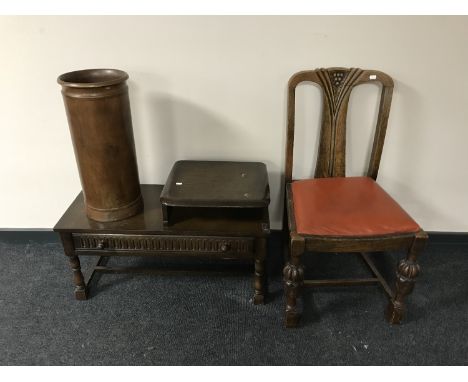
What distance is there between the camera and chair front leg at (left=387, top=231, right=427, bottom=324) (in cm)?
153

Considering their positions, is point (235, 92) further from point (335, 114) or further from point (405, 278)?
point (405, 278)

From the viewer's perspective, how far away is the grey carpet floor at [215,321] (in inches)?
64.3

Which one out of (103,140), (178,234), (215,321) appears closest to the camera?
(103,140)

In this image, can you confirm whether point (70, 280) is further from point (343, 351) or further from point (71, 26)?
point (343, 351)

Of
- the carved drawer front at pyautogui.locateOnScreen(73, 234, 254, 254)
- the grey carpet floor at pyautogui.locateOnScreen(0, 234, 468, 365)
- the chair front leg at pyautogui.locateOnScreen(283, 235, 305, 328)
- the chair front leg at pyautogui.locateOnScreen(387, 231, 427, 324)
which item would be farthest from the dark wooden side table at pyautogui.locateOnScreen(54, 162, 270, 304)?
the chair front leg at pyautogui.locateOnScreen(387, 231, 427, 324)

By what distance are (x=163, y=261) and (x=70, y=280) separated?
0.51 m

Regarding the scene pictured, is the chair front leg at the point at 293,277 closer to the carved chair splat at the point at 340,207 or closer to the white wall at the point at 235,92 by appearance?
the carved chair splat at the point at 340,207

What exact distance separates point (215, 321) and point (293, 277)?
473mm

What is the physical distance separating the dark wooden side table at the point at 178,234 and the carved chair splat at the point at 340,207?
0.58 ft

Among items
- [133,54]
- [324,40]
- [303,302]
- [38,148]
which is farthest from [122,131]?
[303,302]

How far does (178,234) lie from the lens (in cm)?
169

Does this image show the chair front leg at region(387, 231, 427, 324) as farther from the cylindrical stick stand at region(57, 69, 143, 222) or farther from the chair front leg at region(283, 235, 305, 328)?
the cylindrical stick stand at region(57, 69, 143, 222)

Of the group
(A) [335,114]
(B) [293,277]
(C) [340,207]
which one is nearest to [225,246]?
(B) [293,277]

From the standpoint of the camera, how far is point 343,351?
5.42ft
